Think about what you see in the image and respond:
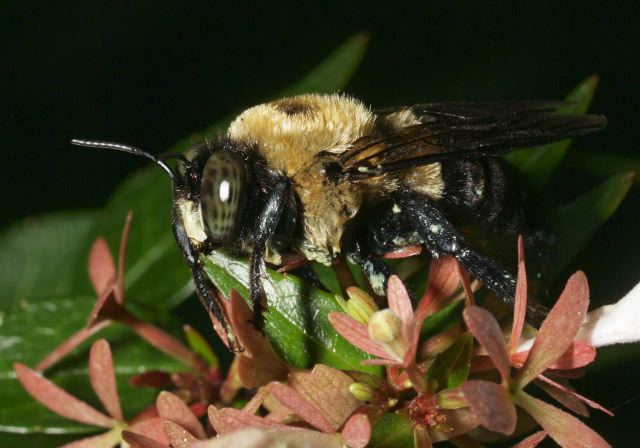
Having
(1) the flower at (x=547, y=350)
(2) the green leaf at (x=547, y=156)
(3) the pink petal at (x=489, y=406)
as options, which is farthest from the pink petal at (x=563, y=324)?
(2) the green leaf at (x=547, y=156)

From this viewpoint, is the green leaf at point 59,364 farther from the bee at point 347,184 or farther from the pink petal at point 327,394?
the pink petal at point 327,394

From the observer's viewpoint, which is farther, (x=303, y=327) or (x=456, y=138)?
(x=456, y=138)

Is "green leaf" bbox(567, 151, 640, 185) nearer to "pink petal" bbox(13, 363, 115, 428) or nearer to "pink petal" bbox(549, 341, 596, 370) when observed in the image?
"pink petal" bbox(549, 341, 596, 370)

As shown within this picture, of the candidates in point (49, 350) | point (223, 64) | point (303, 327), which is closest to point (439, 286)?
point (303, 327)

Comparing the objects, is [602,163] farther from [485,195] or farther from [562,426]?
[562,426]

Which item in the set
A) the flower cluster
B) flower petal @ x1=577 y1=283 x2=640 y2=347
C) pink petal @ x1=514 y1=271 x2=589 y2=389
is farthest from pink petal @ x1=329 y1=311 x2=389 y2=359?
flower petal @ x1=577 y1=283 x2=640 y2=347

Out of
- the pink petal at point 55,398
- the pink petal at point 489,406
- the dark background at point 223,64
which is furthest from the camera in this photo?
the dark background at point 223,64
